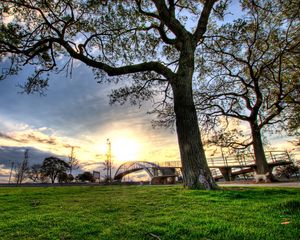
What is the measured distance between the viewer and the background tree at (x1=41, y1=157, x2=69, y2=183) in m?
46.2

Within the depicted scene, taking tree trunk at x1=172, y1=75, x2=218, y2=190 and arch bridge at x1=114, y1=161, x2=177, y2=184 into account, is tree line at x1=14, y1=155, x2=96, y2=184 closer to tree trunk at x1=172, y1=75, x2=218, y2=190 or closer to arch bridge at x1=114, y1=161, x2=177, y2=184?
arch bridge at x1=114, y1=161, x2=177, y2=184

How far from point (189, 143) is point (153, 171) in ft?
95.0

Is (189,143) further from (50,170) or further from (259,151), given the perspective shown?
(50,170)

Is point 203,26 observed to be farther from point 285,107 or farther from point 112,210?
point 285,107

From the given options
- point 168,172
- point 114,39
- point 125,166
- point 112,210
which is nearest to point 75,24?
point 114,39

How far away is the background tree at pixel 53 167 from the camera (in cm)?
4619

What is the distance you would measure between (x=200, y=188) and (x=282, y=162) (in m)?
17.7

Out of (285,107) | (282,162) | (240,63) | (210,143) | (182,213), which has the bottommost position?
(182,213)

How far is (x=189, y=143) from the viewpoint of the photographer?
6852 mm

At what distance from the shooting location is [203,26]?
9172mm

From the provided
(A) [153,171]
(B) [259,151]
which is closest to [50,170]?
(A) [153,171]

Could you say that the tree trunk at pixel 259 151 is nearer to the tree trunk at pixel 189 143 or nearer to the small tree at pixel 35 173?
the tree trunk at pixel 189 143

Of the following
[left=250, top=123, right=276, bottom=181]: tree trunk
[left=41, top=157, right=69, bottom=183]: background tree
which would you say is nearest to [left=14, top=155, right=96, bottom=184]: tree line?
[left=41, top=157, right=69, bottom=183]: background tree

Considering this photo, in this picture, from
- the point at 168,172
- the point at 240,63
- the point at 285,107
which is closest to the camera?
the point at 285,107
